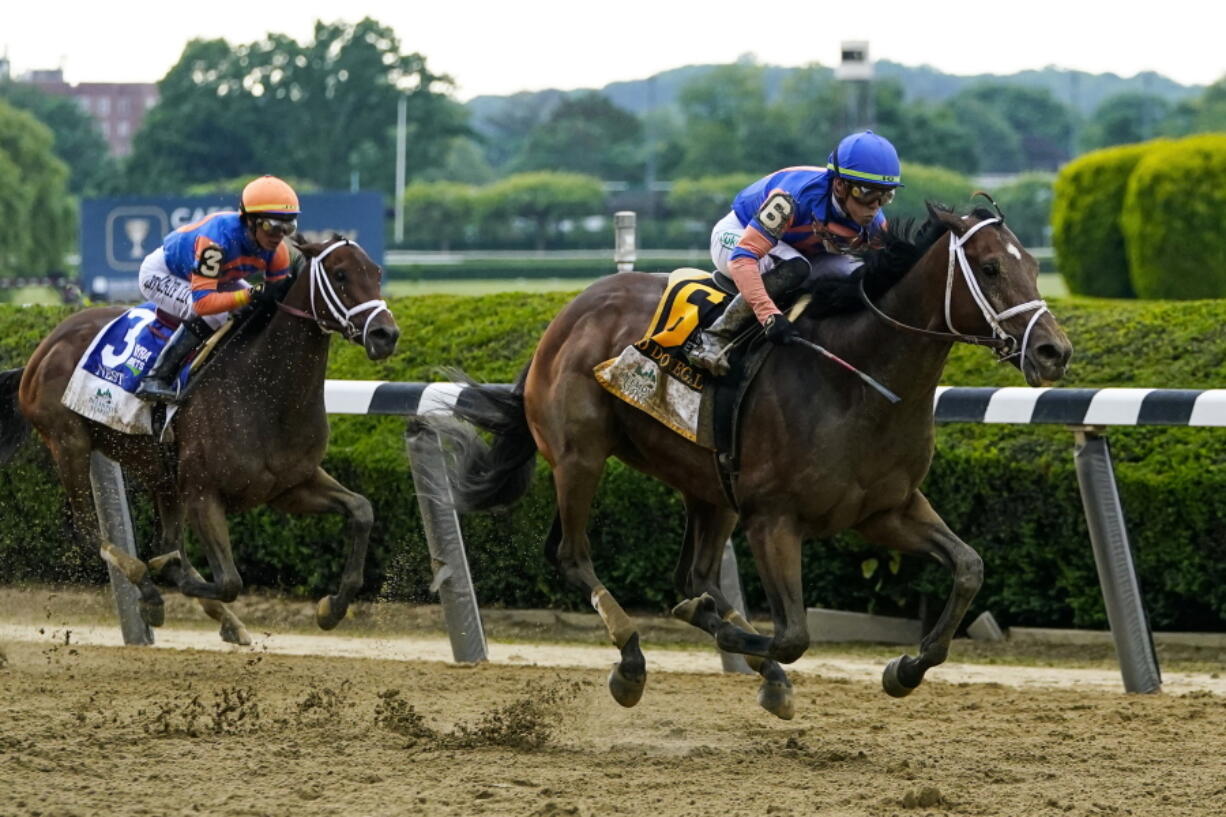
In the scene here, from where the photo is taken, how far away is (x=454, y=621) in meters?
6.79

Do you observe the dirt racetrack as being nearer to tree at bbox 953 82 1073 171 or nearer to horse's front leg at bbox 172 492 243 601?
horse's front leg at bbox 172 492 243 601

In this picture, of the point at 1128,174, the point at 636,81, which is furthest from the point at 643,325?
the point at 636,81

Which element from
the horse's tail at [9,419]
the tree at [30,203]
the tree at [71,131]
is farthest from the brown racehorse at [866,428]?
the tree at [71,131]

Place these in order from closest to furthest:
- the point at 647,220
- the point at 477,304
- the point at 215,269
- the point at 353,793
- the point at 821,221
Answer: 1. the point at 353,793
2. the point at 821,221
3. the point at 215,269
4. the point at 477,304
5. the point at 647,220

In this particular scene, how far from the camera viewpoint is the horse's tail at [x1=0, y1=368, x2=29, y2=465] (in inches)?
303

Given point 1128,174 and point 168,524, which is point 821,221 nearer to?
point 168,524

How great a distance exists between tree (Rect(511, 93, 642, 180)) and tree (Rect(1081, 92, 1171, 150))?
20497mm

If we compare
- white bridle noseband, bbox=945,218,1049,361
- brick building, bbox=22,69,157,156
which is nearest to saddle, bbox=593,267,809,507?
white bridle noseband, bbox=945,218,1049,361

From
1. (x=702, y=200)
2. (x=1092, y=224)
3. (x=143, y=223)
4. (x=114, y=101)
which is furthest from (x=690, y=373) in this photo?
(x=114, y=101)

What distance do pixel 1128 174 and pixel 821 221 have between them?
1501 centimetres

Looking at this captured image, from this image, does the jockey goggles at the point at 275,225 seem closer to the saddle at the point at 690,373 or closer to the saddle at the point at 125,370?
the saddle at the point at 125,370

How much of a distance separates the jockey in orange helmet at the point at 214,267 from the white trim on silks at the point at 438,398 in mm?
681

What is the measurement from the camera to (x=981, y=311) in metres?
5.03

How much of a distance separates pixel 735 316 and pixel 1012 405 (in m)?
1.19
